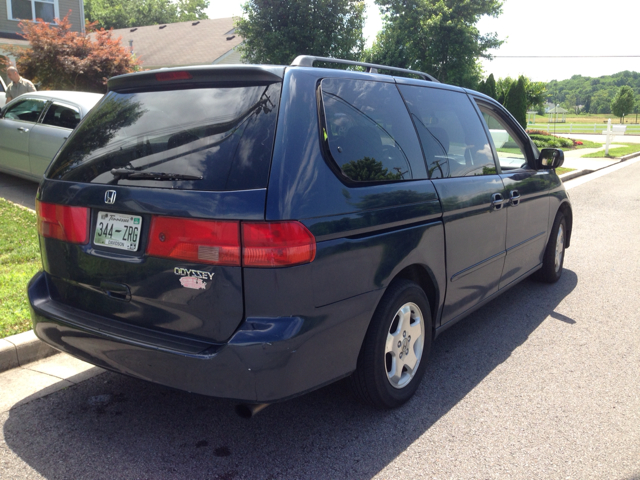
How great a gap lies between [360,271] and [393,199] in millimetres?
495

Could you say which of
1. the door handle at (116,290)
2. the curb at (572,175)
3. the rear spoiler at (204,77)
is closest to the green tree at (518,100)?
the curb at (572,175)

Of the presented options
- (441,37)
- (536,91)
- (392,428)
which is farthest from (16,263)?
(536,91)

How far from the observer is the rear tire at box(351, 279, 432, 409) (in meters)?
2.98

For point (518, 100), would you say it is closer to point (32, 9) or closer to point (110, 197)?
point (32, 9)

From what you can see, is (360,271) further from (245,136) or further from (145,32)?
(145,32)

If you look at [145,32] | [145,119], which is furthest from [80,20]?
[145,119]

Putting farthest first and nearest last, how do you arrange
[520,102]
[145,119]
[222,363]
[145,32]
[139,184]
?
1. [145,32]
2. [520,102]
3. [145,119]
4. [139,184]
5. [222,363]

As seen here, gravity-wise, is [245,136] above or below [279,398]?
above

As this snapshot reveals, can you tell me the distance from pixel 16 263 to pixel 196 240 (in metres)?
3.71

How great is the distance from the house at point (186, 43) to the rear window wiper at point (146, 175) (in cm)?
3368

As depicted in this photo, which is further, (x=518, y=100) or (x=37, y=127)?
(x=518, y=100)

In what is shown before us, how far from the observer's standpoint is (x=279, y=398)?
2.52 m

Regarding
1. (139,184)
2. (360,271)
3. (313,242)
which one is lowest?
(360,271)

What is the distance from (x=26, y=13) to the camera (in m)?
24.3
